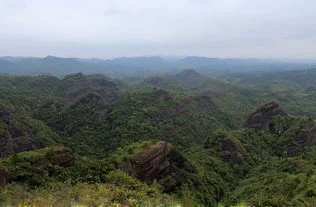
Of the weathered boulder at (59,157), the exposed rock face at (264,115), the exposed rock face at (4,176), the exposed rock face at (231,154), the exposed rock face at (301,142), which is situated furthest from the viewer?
the exposed rock face at (264,115)

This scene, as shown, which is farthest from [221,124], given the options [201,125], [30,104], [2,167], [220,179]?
[2,167]

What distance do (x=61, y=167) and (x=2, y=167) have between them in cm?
640

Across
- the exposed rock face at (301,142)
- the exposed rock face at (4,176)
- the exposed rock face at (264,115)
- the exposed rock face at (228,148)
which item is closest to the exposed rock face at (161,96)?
the exposed rock face at (264,115)

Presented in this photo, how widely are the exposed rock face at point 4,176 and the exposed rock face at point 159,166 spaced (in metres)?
13.1

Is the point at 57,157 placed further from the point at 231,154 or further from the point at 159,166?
the point at 231,154

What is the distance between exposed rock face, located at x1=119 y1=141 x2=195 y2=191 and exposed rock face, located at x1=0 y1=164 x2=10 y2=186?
13.1 m

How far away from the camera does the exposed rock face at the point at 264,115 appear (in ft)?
276

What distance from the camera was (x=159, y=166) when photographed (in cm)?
4206

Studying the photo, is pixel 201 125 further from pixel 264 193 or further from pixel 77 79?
pixel 77 79

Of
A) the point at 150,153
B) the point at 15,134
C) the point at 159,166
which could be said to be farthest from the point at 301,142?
the point at 15,134

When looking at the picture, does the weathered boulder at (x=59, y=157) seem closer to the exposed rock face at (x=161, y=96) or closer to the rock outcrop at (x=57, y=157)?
the rock outcrop at (x=57, y=157)

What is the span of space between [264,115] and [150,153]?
5275cm

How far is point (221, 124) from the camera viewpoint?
10406cm

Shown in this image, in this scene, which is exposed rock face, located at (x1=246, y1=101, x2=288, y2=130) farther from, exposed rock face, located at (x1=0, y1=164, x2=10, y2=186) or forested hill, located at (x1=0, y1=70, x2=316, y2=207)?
exposed rock face, located at (x1=0, y1=164, x2=10, y2=186)
